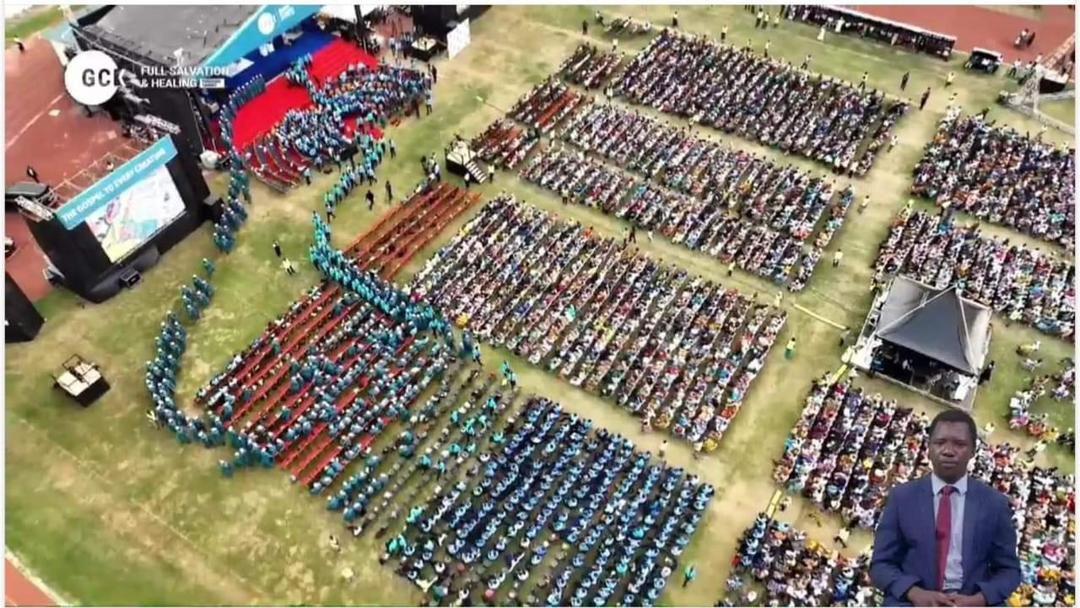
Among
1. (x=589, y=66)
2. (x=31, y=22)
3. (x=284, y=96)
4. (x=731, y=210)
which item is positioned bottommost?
(x=731, y=210)

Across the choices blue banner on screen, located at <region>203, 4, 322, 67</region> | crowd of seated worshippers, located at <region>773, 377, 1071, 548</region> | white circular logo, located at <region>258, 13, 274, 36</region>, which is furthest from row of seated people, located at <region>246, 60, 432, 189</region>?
crowd of seated worshippers, located at <region>773, 377, 1071, 548</region>

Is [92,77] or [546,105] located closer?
[92,77]

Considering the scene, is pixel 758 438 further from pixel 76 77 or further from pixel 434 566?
pixel 76 77

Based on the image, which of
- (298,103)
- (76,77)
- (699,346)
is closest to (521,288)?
(699,346)

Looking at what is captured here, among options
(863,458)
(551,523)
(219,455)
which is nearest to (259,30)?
(219,455)

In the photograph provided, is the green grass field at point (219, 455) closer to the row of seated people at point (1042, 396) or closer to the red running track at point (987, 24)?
the row of seated people at point (1042, 396)

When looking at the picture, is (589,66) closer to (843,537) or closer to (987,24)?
(987,24)

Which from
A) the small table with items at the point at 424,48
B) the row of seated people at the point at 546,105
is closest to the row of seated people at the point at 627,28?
the row of seated people at the point at 546,105
